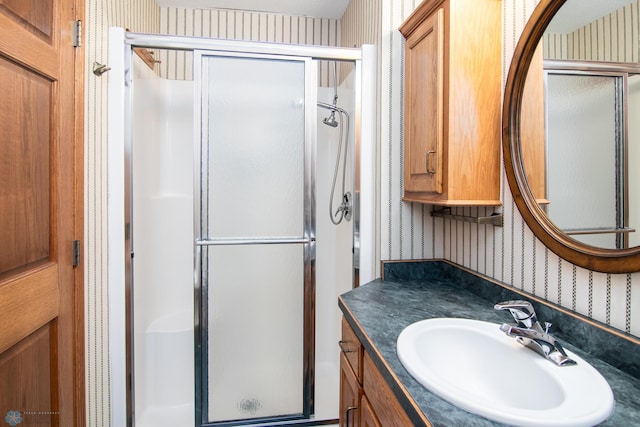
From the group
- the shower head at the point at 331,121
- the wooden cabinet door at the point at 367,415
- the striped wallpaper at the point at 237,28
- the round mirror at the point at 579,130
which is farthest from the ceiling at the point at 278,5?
the wooden cabinet door at the point at 367,415

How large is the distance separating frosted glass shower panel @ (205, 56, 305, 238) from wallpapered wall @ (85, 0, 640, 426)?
1.42 feet

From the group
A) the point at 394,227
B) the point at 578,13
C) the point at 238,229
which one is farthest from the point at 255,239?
the point at 578,13

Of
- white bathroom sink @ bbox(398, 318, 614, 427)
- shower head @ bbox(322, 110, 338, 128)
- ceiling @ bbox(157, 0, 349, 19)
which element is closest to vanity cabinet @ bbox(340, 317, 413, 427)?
white bathroom sink @ bbox(398, 318, 614, 427)

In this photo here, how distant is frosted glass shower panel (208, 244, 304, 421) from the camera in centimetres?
183

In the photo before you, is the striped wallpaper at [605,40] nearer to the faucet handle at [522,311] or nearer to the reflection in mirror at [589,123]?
the reflection in mirror at [589,123]

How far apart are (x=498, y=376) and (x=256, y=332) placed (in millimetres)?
1252

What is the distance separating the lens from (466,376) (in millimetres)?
1017

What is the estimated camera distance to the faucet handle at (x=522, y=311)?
93 centimetres

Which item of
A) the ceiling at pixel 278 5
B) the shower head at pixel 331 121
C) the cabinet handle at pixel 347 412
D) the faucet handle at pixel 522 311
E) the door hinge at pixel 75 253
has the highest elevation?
the ceiling at pixel 278 5

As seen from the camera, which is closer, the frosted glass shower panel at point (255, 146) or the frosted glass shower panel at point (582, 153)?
the frosted glass shower panel at point (582, 153)

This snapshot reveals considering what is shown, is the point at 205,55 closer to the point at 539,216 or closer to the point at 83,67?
the point at 83,67

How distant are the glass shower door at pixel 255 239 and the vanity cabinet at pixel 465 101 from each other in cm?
68

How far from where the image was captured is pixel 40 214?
1172 millimetres

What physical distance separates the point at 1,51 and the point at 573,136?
161 centimetres
